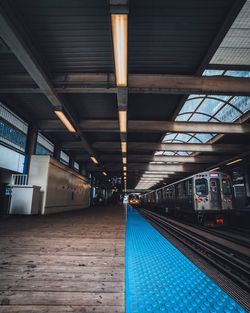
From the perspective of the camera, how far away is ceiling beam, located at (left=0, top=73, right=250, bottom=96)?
276 inches

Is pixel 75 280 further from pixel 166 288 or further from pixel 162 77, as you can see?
pixel 162 77

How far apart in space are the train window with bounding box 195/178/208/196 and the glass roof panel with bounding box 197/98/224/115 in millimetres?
4083

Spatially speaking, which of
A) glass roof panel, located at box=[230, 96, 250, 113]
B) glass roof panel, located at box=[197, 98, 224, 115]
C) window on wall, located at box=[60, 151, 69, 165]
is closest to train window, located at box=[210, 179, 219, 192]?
glass roof panel, located at box=[197, 98, 224, 115]

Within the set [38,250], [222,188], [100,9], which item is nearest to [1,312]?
[38,250]

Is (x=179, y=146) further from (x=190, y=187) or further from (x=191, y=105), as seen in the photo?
(x=191, y=105)

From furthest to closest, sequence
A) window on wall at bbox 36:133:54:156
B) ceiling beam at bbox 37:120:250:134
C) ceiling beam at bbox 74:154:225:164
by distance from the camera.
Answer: ceiling beam at bbox 74:154:225:164 → window on wall at bbox 36:133:54:156 → ceiling beam at bbox 37:120:250:134

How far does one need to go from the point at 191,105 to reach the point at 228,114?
244 centimetres

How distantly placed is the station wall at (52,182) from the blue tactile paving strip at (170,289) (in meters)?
9.23

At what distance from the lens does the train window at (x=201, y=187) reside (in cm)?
1142

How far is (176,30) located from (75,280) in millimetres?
6218

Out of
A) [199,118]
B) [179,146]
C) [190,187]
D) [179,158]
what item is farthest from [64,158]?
[199,118]

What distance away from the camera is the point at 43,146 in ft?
45.2

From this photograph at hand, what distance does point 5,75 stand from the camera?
7320 millimetres

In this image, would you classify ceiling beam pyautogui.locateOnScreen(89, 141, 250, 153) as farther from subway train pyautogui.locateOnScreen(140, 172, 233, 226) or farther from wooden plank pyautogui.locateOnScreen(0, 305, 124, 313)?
wooden plank pyautogui.locateOnScreen(0, 305, 124, 313)
